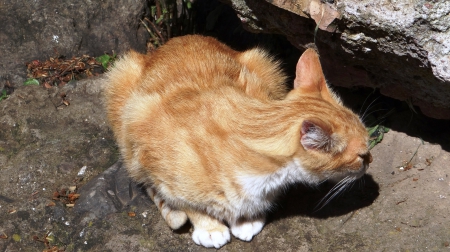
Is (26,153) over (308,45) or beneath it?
beneath

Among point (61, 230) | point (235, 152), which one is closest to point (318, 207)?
point (235, 152)

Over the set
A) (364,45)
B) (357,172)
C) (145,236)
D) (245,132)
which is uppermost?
(364,45)

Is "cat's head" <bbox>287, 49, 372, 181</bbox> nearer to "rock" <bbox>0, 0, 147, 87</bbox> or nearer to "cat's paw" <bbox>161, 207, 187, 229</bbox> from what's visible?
"cat's paw" <bbox>161, 207, 187, 229</bbox>

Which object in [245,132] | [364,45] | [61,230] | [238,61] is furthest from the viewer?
[238,61]

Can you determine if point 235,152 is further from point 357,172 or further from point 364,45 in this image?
point 364,45

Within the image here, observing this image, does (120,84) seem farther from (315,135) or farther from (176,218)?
(315,135)

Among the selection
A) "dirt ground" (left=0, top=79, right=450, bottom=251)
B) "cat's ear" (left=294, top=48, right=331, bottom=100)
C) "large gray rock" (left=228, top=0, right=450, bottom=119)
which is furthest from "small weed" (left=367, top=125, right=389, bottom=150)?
"cat's ear" (left=294, top=48, right=331, bottom=100)

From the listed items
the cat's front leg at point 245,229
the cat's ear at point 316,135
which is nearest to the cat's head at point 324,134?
the cat's ear at point 316,135
